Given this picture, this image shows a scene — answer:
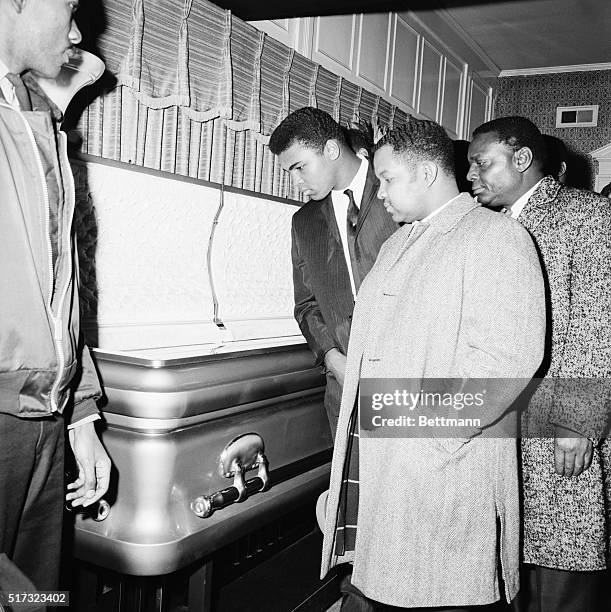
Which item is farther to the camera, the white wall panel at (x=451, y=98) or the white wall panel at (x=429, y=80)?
the white wall panel at (x=451, y=98)

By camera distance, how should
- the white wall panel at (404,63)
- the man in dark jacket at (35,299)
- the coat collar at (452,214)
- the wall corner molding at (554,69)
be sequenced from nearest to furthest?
the man in dark jacket at (35,299)
the coat collar at (452,214)
the white wall panel at (404,63)
the wall corner molding at (554,69)

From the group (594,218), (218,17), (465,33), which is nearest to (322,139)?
(218,17)

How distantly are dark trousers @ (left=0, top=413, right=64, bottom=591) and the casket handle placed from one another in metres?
0.30

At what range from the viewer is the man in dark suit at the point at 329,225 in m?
1.96

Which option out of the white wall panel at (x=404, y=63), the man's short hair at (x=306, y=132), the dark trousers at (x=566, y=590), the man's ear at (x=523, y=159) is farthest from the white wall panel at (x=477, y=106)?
the dark trousers at (x=566, y=590)

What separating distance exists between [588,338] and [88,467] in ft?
4.14

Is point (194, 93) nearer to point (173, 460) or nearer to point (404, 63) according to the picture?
point (173, 460)

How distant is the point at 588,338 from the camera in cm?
163

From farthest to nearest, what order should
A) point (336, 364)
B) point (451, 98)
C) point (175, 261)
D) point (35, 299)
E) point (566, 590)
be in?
point (451, 98)
point (175, 261)
point (336, 364)
point (566, 590)
point (35, 299)

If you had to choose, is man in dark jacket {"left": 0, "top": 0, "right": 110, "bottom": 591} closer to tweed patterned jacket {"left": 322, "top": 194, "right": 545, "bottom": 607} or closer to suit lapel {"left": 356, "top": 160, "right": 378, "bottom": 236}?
tweed patterned jacket {"left": 322, "top": 194, "right": 545, "bottom": 607}

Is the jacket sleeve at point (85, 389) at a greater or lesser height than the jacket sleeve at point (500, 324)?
lesser

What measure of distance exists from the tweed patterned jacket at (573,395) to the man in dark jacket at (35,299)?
1177 millimetres

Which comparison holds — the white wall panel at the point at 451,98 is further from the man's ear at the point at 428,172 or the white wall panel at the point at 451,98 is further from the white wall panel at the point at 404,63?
the man's ear at the point at 428,172

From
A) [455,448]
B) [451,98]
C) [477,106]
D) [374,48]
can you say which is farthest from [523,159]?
[477,106]
